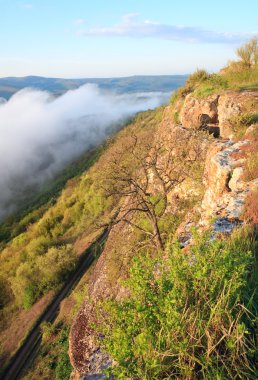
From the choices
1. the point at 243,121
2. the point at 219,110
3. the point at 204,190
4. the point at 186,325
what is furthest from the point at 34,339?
the point at 186,325

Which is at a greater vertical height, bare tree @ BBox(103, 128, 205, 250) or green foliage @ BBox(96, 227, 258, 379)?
green foliage @ BBox(96, 227, 258, 379)

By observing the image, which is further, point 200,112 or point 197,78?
point 197,78

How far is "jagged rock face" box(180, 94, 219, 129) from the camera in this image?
2033 centimetres

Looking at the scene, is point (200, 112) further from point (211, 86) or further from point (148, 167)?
point (148, 167)

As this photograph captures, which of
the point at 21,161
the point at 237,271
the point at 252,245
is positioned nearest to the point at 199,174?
the point at 252,245

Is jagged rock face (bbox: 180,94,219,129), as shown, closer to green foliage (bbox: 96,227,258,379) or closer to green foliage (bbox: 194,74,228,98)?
green foliage (bbox: 194,74,228,98)

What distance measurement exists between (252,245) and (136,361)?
294 cm

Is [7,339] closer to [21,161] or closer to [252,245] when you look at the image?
[252,245]

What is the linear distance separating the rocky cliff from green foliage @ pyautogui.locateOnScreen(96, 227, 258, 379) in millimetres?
690

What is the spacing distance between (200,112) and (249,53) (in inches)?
253

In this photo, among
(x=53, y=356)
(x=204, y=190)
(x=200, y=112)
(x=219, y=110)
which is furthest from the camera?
(x=53, y=356)

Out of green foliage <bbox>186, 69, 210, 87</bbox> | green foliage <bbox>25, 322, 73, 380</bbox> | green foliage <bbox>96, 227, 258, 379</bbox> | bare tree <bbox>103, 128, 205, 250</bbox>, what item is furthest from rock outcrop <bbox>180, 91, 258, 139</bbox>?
green foliage <bbox>25, 322, 73, 380</bbox>

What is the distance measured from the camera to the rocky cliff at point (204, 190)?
28.8ft

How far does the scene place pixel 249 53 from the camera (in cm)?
2286
